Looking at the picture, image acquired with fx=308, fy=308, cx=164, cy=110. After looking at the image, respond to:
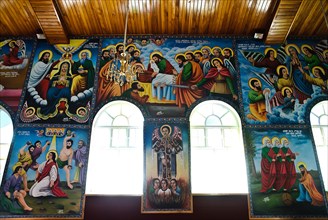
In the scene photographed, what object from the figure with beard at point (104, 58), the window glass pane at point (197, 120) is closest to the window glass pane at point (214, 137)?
the window glass pane at point (197, 120)

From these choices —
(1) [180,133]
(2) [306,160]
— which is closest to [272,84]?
(2) [306,160]

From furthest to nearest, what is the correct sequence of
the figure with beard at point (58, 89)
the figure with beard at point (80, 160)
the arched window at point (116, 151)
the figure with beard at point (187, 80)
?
the figure with beard at point (187, 80), the figure with beard at point (58, 89), the arched window at point (116, 151), the figure with beard at point (80, 160)

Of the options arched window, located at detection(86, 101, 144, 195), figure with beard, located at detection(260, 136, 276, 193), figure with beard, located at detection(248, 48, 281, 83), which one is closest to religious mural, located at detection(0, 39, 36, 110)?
arched window, located at detection(86, 101, 144, 195)

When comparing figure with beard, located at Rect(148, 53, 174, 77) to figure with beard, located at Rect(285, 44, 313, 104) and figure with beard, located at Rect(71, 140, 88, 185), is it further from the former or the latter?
figure with beard, located at Rect(285, 44, 313, 104)

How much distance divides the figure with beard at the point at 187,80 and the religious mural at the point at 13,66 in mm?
3557

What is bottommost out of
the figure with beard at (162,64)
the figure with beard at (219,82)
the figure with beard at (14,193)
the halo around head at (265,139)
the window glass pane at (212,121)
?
the figure with beard at (14,193)

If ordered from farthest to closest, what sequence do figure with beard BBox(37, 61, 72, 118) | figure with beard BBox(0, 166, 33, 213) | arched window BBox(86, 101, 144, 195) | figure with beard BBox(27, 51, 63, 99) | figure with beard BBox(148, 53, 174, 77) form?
figure with beard BBox(148, 53, 174, 77)
figure with beard BBox(27, 51, 63, 99)
figure with beard BBox(37, 61, 72, 118)
arched window BBox(86, 101, 144, 195)
figure with beard BBox(0, 166, 33, 213)

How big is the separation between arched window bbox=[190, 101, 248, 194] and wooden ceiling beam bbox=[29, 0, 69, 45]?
3552 millimetres

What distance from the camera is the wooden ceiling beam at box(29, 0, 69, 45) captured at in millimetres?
6422

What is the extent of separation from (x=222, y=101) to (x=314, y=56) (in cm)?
259

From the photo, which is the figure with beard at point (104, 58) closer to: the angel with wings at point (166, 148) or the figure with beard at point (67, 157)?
the figure with beard at point (67, 157)

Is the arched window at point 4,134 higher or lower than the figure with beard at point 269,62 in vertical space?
lower

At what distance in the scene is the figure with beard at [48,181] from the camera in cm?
600

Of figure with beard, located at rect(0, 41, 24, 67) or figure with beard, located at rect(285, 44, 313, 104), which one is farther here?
figure with beard, located at rect(0, 41, 24, 67)
